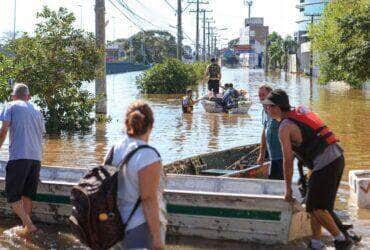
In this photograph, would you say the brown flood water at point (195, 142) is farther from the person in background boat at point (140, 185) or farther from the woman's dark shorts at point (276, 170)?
the person in background boat at point (140, 185)

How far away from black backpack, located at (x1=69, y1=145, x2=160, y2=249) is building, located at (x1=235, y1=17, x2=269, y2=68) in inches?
5240

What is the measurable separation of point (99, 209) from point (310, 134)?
2656mm

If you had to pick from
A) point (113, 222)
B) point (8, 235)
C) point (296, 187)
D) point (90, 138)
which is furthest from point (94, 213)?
point (90, 138)

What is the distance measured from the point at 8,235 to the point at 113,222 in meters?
3.67

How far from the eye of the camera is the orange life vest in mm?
5867

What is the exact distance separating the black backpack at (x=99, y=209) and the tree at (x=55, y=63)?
12.6 metres

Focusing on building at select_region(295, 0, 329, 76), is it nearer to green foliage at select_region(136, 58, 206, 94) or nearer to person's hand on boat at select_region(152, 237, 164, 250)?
green foliage at select_region(136, 58, 206, 94)

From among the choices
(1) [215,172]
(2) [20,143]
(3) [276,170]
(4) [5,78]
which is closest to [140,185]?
(2) [20,143]

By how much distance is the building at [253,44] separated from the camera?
148500 millimetres

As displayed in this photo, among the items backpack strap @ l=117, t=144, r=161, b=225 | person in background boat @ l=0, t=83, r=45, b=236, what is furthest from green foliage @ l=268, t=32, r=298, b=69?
backpack strap @ l=117, t=144, r=161, b=225

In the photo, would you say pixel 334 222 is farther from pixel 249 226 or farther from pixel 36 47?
pixel 36 47

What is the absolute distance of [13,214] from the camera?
7910 mm

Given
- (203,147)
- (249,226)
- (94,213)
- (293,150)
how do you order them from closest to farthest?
(94,213), (293,150), (249,226), (203,147)

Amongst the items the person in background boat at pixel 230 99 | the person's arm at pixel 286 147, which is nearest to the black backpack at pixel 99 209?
the person's arm at pixel 286 147
